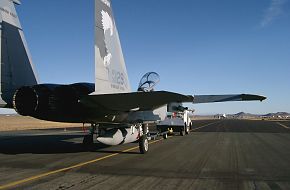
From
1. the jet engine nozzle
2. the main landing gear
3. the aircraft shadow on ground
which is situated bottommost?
the aircraft shadow on ground

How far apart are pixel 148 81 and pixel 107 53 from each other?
177 inches

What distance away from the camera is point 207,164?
1032cm

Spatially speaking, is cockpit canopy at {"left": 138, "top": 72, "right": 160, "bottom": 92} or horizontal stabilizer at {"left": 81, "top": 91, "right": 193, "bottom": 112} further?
cockpit canopy at {"left": 138, "top": 72, "right": 160, "bottom": 92}

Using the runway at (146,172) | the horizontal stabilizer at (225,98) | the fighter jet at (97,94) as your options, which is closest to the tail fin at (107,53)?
the fighter jet at (97,94)

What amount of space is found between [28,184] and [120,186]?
6.44ft

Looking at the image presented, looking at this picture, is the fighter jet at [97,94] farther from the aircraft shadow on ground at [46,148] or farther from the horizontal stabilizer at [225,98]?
the aircraft shadow on ground at [46,148]

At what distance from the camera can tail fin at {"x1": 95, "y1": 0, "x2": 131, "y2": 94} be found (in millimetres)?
11070

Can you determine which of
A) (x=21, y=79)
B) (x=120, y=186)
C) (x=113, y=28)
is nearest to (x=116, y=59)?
(x=113, y=28)

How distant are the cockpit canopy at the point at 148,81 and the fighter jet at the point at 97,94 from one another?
1667mm

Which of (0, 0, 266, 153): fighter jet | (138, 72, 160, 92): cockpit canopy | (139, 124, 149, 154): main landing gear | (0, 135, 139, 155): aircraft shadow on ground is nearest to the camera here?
(0, 0, 266, 153): fighter jet

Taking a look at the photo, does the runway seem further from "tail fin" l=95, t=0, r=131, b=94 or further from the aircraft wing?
"tail fin" l=95, t=0, r=131, b=94

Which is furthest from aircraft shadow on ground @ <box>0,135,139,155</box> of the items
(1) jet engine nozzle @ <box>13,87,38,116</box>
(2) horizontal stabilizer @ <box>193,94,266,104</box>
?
(2) horizontal stabilizer @ <box>193,94,266,104</box>

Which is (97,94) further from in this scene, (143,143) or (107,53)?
(143,143)

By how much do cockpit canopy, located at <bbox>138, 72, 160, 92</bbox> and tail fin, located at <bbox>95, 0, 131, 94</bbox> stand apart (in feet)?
9.39
